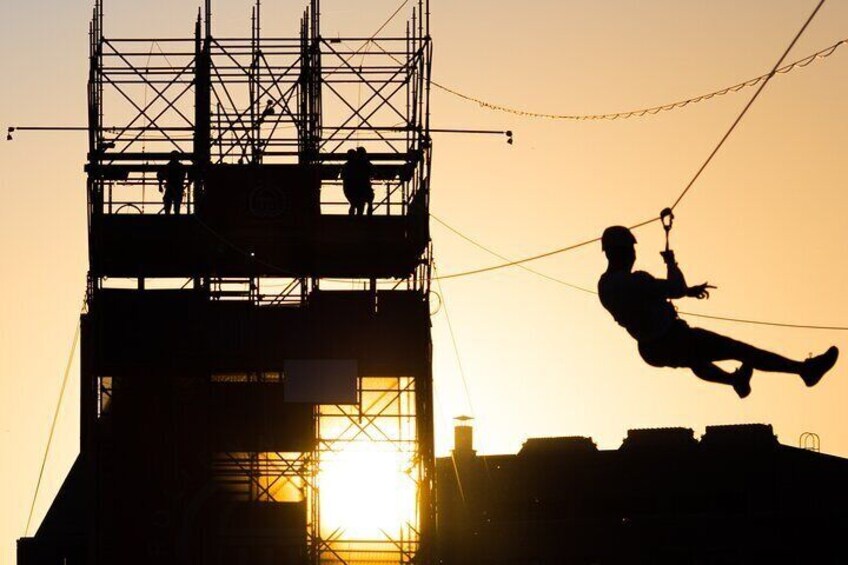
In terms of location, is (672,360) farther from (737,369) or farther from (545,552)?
(545,552)

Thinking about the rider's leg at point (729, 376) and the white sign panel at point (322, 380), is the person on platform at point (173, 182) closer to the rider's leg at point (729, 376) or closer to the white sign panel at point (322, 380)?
the white sign panel at point (322, 380)

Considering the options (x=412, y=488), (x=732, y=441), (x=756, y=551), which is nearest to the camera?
(x=412, y=488)

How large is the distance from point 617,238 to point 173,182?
26.8 meters

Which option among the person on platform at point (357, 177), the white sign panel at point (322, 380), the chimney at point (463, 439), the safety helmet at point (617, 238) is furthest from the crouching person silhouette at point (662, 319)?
the chimney at point (463, 439)

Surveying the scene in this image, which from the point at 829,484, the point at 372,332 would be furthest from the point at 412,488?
the point at 829,484

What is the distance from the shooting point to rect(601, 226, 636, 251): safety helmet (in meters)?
16.8

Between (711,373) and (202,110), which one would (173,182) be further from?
(711,373)

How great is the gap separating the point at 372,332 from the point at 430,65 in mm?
5374

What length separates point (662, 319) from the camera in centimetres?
1691

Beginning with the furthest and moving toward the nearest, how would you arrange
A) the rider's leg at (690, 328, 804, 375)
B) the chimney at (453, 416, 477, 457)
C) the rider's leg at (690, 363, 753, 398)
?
the chimney at (453, 416, 477, 457) < the rider's leg at (690, 363, 753, 398) < the rider's leg at (690, 328, 804, 375)

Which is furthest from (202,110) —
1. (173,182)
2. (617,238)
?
(617,238)

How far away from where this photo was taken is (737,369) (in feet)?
54.9

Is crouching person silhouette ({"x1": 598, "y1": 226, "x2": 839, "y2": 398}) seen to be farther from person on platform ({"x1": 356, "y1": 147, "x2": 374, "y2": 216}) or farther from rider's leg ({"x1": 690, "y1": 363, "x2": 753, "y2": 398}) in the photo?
person on platform ({"x1": 356, "y1": 147, "x2": 374, "y2": 216})

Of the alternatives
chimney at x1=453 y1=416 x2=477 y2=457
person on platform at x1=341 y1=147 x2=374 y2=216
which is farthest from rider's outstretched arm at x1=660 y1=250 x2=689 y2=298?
chimney at x1=453 y1=416 x2=477 y2=457
